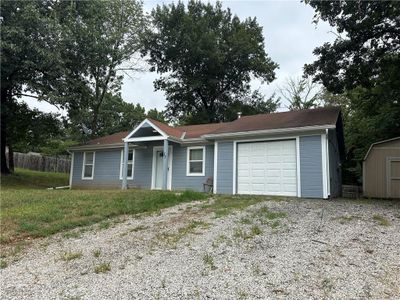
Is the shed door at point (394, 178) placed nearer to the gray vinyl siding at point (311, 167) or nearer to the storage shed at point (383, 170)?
the storage shed at point (383, 170)

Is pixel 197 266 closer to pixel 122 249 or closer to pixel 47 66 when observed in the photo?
pixel 122 249

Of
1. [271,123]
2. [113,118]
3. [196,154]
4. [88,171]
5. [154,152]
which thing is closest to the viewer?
[271,123]

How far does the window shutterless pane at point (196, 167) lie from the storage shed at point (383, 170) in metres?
7.20

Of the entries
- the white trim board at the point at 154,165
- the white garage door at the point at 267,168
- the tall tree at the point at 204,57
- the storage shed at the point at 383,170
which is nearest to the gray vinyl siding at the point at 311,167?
the white garage door at the point at 267,168

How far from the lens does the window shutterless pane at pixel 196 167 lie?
14.9 meters

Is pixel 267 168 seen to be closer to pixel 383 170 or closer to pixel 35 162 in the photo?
pixel 383 170

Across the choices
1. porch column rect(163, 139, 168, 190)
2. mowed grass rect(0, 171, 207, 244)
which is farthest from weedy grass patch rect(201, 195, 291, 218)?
porch column rect(163, 139, 168, 190)

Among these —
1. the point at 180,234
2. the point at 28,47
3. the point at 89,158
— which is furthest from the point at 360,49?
the point at 28,47

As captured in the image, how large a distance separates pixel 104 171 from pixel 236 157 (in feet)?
25.6

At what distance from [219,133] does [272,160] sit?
7.94ft

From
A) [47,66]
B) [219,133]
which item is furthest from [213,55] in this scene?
[219,133]

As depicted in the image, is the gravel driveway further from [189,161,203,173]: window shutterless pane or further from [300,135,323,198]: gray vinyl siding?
[189,161,203,173]: window shutterless pane

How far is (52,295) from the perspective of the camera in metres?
4.15

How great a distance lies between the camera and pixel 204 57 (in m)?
29.0
